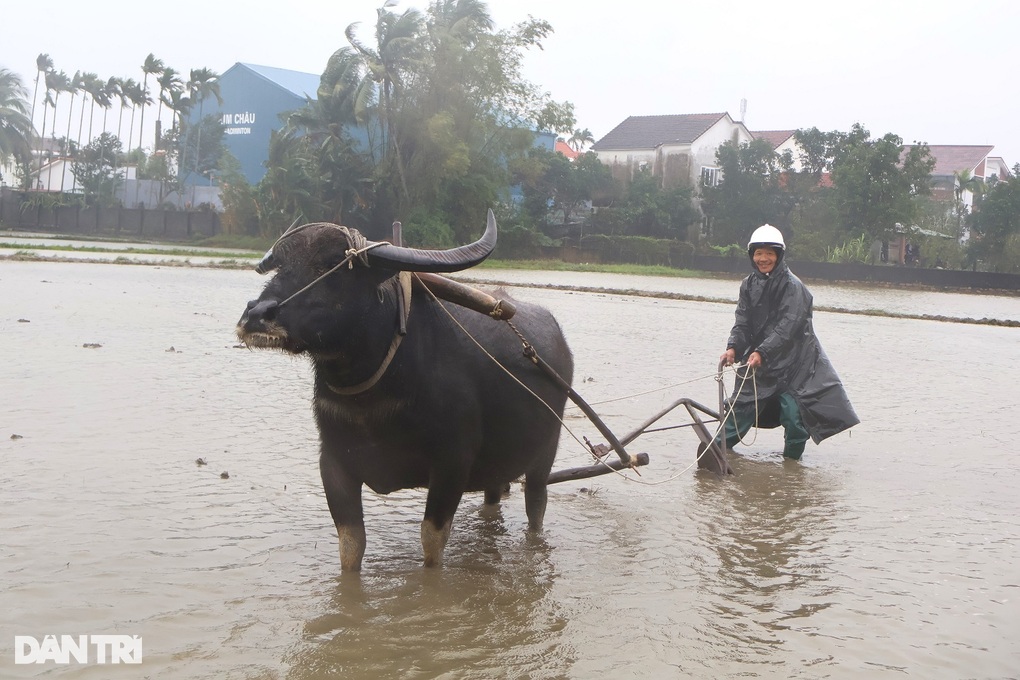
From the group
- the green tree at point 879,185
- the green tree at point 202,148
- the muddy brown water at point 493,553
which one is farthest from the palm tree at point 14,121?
the muddy brown water at point 493,553

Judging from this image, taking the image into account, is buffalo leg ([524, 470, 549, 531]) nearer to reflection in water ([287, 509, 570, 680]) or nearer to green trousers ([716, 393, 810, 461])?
reflection in water ([287, 509, 570, 680])

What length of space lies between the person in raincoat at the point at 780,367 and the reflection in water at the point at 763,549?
301 millimetres

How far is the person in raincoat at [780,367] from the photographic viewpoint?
271 inches

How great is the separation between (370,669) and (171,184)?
2084 inches

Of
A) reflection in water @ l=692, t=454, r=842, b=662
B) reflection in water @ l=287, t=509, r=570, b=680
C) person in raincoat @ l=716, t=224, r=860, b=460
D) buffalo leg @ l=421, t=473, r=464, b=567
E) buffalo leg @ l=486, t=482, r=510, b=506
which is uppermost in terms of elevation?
person in raincoat @ l=716, t=224, r=860, b=460

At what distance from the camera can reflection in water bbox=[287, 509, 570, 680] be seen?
348 cm

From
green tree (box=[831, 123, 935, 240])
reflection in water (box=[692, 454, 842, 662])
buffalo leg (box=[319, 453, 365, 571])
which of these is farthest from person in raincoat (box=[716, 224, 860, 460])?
green tree (box=[831, 123, 935, 240])

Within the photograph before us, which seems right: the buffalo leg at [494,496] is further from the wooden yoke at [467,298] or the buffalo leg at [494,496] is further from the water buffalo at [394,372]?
the wooden yoke at [467,298]

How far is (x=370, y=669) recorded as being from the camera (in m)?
3.41

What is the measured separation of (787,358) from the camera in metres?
7.08

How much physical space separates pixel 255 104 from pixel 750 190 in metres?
24.1

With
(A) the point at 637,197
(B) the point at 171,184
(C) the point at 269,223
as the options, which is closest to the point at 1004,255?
(A) the point at 637,197

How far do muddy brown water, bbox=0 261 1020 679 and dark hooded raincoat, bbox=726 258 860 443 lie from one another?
1.29 ft

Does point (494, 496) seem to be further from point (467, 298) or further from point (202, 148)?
point (202, 148)
